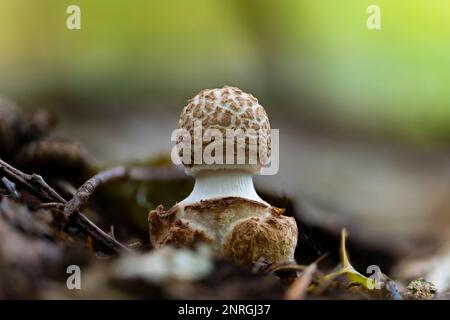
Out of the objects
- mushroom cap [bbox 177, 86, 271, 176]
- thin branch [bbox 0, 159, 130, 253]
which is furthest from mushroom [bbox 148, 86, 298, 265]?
thin branch [bbox 0, 159, 130, 253]

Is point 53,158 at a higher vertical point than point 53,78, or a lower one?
lower

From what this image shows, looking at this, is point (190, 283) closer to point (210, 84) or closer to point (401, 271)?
point (401, 271)

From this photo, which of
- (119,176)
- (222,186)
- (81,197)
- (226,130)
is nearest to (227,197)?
(222,186)

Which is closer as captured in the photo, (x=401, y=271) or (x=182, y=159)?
(x=182, y=159)

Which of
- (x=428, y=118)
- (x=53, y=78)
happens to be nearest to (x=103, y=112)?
(x=53, y=78)

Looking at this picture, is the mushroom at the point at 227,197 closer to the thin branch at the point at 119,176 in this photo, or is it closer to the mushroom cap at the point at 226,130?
the mushroom cap at the point at 226,130

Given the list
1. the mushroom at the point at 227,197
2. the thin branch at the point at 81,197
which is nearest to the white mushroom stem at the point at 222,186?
the mushroom at the point at 227,197

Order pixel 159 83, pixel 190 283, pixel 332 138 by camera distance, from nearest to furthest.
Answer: pixel 190 283 < pixel 159 83 < pixel 332 138
